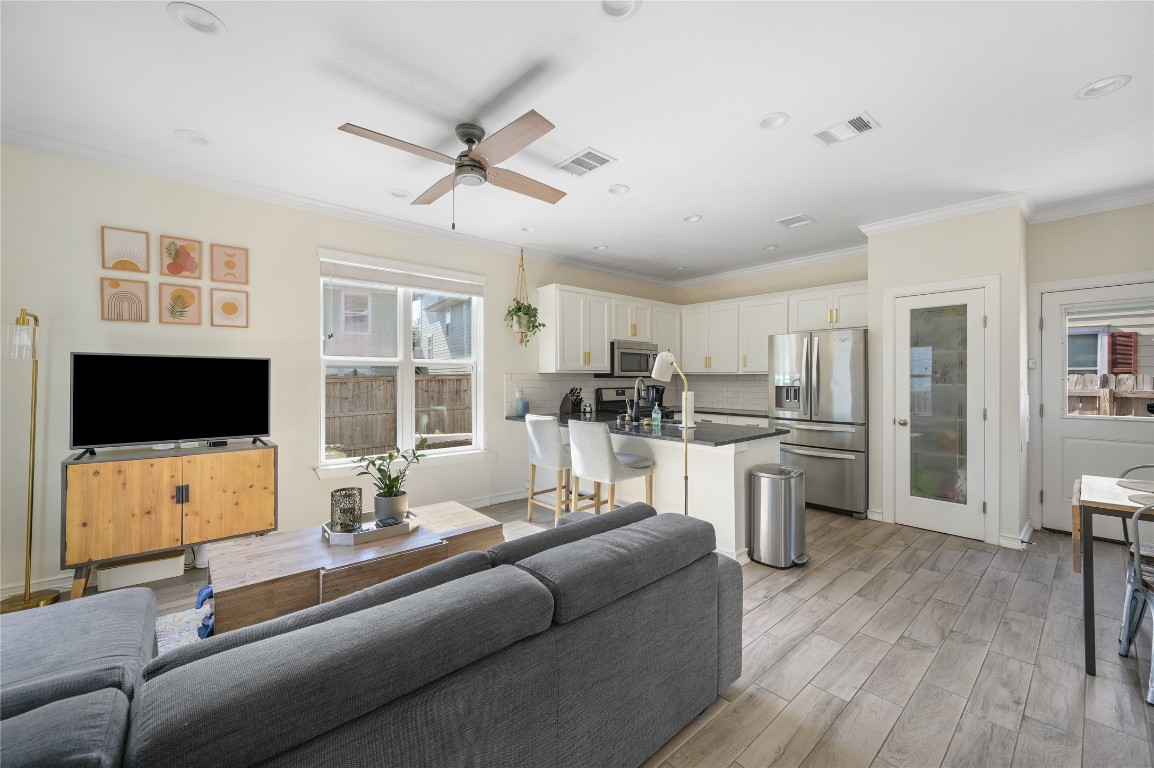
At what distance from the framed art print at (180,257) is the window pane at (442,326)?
1.59m

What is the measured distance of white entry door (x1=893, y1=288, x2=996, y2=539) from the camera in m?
3.79

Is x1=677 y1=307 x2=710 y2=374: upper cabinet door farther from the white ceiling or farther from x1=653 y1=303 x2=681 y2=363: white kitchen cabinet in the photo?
the white ceiling

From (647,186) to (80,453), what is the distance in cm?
396

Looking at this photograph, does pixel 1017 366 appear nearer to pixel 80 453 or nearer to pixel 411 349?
pixel 411 349

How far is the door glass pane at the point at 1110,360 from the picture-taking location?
3.63 m

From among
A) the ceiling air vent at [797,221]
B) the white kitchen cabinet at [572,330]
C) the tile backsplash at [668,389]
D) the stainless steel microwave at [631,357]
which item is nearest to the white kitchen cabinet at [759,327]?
the tile backsplash at [668,389]

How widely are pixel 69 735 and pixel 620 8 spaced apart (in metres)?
2.39

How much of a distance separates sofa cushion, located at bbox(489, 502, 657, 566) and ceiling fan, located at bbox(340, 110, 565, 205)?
159cm

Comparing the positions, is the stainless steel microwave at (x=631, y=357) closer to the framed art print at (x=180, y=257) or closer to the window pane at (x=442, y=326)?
the window pane at (x=442, y=326)

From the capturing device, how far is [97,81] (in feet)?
7.41

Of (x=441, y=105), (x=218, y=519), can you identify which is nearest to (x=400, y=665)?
(x=441, y=105)

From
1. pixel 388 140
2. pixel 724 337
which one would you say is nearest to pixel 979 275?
pixel 724 337

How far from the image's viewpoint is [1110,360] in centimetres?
375

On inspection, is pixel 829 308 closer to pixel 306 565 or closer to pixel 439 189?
pixel 439 189
